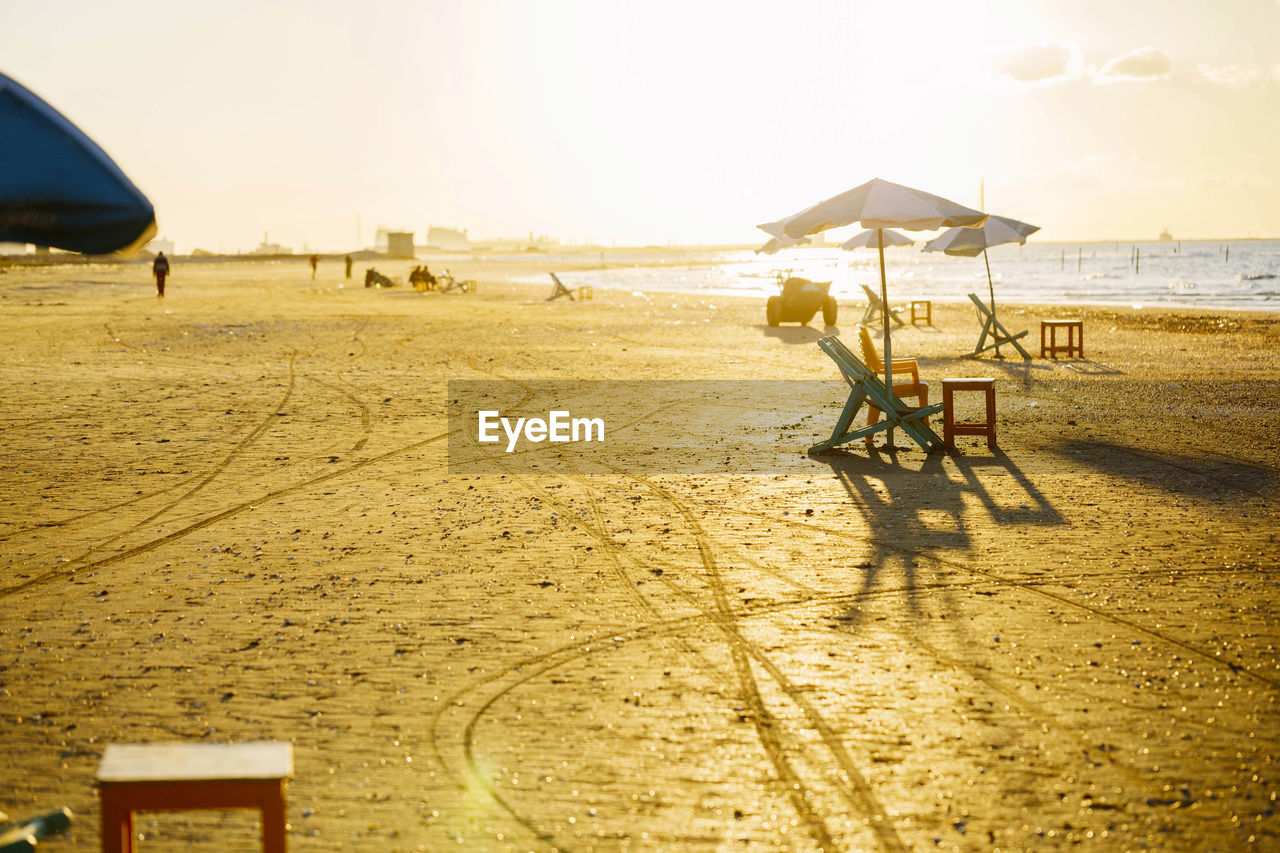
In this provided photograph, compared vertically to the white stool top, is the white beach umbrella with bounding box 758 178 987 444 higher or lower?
higher

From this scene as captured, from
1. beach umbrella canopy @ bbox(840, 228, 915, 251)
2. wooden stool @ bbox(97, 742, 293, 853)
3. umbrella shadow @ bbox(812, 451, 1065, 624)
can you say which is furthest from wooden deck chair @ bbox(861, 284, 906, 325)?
wooden stool @ bbox(97, 742, 293, 853)

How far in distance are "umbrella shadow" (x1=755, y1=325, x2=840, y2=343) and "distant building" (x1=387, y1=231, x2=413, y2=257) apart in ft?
269

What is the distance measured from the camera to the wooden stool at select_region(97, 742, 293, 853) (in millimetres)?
2545

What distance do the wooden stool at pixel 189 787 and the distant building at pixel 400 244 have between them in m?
102

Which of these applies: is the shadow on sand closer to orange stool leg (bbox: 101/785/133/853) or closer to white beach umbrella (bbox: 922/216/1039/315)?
orange stool leg (bbox: 101/785/133/853)

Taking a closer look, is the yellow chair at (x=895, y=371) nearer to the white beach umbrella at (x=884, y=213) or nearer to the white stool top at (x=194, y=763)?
the white beach umbrella at (x=884, y=213)

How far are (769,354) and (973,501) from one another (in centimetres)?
1082

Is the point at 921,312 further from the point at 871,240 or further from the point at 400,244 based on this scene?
the point at 400,244

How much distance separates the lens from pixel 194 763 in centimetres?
261

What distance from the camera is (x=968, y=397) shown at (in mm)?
13172

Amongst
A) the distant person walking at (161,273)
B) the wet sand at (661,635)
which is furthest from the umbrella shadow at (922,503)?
the distant person walking at (161,273)

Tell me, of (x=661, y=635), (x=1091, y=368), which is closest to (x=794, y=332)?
(x=1091, y=368)

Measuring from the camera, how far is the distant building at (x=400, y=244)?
334 ft

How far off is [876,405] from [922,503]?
2.21 metres
